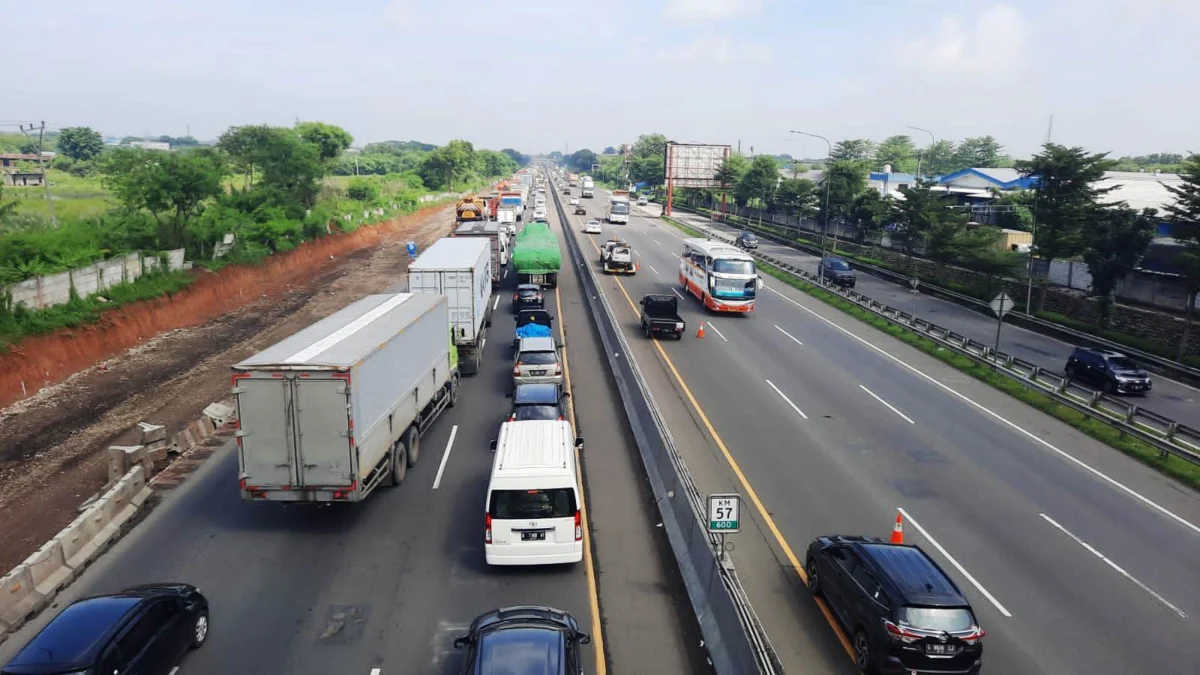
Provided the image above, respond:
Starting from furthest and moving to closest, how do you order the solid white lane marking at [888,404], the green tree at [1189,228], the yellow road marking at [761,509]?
the green tree at [1189,228]
the solid white lane marking at [888,404]
the yellow road marking at [761,509]

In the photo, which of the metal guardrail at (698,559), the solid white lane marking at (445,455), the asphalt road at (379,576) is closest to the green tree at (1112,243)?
the metal guardrail at (698,559)

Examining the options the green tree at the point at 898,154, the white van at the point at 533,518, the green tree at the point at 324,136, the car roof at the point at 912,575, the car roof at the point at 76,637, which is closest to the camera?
the car roof at the point at 76,637

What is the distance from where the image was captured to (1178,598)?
13844mm

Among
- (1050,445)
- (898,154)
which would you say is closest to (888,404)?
(1050,445)

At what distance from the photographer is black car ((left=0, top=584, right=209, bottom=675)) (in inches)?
368

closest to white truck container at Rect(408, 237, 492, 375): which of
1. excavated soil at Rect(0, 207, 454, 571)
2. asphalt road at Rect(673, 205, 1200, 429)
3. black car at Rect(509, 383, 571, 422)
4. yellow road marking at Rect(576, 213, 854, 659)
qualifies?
black car at Rect(509, 383, 571, 422)

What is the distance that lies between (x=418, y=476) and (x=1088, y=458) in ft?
60.5

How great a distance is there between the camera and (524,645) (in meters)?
9.46

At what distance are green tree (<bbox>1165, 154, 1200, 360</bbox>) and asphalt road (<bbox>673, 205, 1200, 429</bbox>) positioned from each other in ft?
13.6

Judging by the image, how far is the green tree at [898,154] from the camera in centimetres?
15502

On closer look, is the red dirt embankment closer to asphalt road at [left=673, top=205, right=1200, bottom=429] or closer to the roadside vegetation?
the roadside vegetation

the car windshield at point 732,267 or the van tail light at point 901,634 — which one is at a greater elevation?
the car windshield at point 732,267

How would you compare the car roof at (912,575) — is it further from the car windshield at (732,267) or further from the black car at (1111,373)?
the car windshield at (732,267)

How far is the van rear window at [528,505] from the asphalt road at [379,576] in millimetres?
1278
